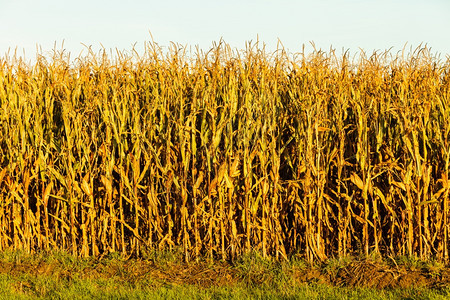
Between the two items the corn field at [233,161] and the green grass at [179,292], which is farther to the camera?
the corn field at [233,161]

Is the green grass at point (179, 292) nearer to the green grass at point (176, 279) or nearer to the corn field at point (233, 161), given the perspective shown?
the green grass at point (176, 279)

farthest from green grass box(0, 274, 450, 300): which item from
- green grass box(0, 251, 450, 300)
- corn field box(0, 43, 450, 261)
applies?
corn field box(0, 43, 450, 261)

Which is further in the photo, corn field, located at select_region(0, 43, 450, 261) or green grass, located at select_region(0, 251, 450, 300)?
corn field, located at select_region(0, 43, 450, 261)

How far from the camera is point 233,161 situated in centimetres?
556

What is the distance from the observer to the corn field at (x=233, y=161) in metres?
5.59

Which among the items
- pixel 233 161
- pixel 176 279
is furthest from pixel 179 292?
pixel 233 161

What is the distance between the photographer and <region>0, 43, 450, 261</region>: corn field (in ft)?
18.3

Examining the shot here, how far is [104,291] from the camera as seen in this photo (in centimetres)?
512

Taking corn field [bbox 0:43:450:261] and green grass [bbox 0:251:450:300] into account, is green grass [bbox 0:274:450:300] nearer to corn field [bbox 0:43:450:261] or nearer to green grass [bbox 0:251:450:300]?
green grass [bbox 0:251:450:300]

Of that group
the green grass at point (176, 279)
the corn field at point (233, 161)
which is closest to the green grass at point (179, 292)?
the green grass at point (176, 279)

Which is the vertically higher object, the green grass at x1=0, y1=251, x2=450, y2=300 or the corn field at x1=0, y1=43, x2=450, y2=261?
the corn field at x1=0, y1=43, x2=450, y2=261

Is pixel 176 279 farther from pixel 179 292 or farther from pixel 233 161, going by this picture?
pixel 233 161

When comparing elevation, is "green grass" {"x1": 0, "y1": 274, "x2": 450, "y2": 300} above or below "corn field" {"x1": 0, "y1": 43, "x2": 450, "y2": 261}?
below

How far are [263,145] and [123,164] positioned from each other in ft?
5.40
